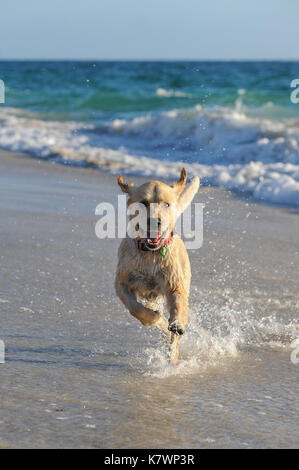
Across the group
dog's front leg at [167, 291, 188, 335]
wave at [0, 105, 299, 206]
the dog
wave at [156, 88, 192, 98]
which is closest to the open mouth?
the dog

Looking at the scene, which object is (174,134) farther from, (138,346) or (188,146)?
(138,346)

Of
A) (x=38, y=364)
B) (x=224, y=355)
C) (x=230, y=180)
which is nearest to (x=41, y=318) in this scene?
(x=38, y=364)

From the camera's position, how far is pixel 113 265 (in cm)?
656

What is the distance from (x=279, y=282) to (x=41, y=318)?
6.93ft

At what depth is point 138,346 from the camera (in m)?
4.80

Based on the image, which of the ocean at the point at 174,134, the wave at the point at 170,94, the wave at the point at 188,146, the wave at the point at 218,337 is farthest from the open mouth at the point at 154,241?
the wave at the point at 170,94

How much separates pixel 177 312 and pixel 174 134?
13.2 metres

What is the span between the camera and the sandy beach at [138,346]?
3455 millimetres

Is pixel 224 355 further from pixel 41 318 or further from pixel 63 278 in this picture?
pixel 63 278

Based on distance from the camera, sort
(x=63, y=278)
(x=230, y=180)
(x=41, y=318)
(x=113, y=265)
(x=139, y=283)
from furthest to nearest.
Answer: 1. (x=230, y=180)
2. (x=113, y=265)
3. (x=63, y=278)
4. (x=41, y=318)
5. (x=139, y=283)

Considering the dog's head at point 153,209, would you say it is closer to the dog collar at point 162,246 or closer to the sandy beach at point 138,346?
the dog collar at point 162,246

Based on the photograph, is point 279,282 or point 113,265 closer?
point 279,282

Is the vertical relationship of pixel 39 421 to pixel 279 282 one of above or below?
below

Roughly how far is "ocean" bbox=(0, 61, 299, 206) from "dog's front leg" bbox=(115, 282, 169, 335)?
3.86 meters
